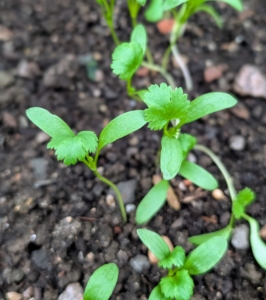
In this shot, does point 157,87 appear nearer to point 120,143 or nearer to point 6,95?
point 120,143

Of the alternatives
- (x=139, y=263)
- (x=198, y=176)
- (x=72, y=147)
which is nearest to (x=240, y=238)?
(x=198, y=176)

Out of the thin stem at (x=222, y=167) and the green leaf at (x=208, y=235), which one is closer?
the green leaf at (x=208, y=235)

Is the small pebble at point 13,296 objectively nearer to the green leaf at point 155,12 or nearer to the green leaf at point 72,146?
the green leaf at point 72,146

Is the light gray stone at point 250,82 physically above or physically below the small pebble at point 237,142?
above

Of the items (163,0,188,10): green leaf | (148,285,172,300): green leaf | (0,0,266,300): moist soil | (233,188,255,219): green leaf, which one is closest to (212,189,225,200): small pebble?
(0,0,266,300): moist soil

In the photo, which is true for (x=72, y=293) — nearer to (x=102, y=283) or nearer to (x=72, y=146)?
(x=102, y=283)

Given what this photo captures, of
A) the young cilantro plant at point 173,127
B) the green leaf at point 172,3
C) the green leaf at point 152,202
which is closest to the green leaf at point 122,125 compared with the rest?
the young cilantro plant at point 173,127
